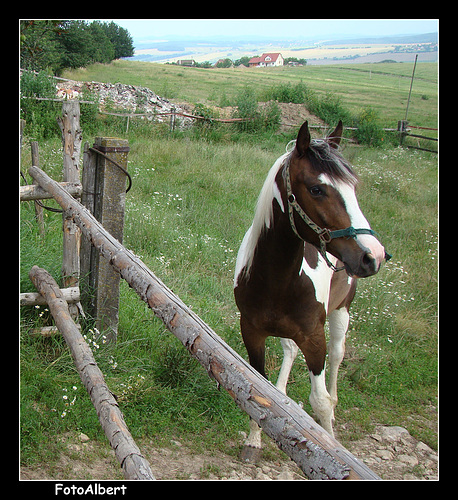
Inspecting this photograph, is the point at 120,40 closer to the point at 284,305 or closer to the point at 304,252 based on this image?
the point at 304,252

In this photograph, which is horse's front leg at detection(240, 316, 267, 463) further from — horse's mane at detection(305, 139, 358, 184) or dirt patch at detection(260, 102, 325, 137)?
dirt patch at detection(260, 102, 325, 137)

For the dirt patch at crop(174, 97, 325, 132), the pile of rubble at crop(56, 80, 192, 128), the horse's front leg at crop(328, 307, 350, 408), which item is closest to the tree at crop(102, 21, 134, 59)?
the pile of rubble at crop(56, 80, 192, 128)

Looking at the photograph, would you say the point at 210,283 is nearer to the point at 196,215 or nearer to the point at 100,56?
the point at 196,215

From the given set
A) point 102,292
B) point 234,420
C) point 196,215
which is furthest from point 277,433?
point 196,215

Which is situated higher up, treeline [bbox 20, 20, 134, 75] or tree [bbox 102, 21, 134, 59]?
tree [bbox 102, 21, 134, 59]

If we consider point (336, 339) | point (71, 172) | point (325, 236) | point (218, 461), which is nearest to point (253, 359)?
point (218, 461)

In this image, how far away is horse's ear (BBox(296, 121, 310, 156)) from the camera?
2.27 meters

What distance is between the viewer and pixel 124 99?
14.7 m

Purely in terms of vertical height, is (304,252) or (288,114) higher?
(288,114)

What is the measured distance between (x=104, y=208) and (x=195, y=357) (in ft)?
7.01

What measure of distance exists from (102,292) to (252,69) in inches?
1457

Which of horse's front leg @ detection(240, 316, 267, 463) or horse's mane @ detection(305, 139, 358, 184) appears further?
horse's front leg @ detection(240, 316, 267, 463)

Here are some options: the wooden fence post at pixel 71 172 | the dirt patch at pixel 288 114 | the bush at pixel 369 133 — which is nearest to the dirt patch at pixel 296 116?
the dirt patch at pixel 288 114

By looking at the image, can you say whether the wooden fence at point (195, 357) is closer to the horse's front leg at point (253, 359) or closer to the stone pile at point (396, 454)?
the horse's front leg at point (253, 359)
